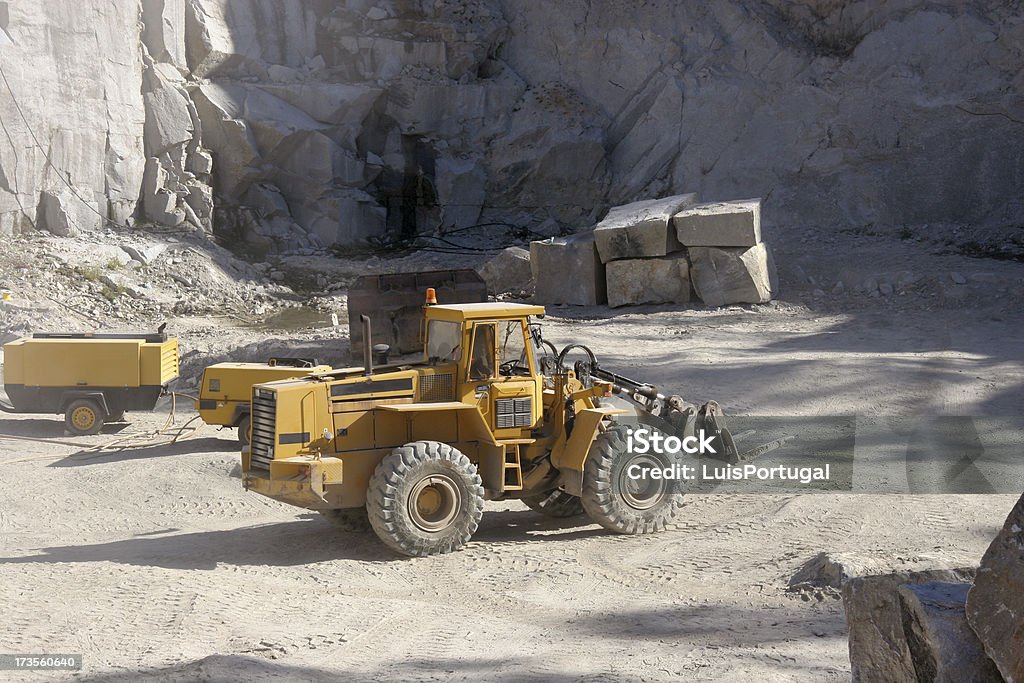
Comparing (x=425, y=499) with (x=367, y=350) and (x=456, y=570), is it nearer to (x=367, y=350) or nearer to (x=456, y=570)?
(x=456, y=570)

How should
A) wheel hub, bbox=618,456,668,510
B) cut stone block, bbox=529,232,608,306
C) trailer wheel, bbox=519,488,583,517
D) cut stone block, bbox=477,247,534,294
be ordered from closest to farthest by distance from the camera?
wheel hub, bbox=618,456,668,510, trailer wheel, bbox=519,488,583,517, cut stone block, bbox=529,232,608,306, cut stone block, bbox=477,247,534,294

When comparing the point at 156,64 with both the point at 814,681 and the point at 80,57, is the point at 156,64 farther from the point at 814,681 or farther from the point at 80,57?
the point at 814,681

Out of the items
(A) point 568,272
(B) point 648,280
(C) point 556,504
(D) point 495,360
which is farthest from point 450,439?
(A) point 568,272

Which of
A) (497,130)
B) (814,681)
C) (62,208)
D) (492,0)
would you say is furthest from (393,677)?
(492,0)

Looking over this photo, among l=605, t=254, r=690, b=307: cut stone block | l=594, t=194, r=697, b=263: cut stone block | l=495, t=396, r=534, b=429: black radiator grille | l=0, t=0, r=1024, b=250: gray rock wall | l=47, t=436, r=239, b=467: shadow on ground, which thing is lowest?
l=47, t=436, r=239, b=467: shadow on ground

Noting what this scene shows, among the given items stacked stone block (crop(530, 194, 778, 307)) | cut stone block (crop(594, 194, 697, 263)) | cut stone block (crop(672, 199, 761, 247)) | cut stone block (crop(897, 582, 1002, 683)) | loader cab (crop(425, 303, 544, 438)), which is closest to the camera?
cut stone block (crop(897, 582, 1002, 683))

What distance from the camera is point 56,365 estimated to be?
1255 centimetres

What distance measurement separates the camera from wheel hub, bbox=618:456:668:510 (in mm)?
8156

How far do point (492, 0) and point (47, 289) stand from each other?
47.9 ft

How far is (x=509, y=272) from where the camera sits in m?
20.5

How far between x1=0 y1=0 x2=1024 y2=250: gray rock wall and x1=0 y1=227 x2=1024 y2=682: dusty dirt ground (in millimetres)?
10234

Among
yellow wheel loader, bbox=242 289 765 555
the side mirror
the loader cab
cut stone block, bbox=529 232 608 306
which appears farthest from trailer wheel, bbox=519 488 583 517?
cut stone block, bbox=529 232 608 306

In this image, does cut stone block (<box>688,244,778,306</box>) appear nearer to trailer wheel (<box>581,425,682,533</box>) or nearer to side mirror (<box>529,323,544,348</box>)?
trailer wheel (<box>581,425,682,533</box>)

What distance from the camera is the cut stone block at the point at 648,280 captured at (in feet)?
59.3
